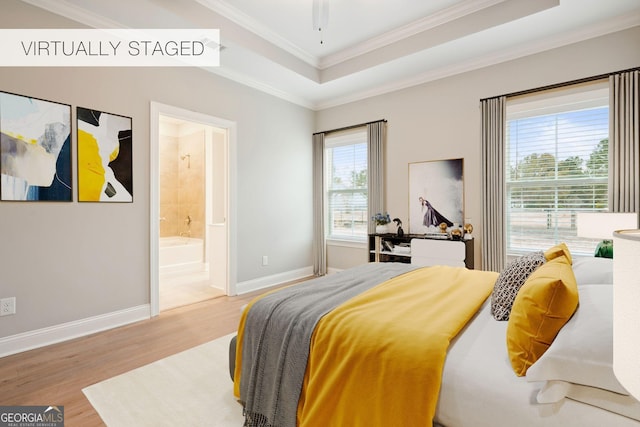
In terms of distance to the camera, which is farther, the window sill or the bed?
the window sill

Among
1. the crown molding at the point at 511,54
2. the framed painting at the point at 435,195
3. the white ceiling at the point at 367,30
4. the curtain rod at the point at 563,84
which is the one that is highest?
the white ceiling at the point at 367,30

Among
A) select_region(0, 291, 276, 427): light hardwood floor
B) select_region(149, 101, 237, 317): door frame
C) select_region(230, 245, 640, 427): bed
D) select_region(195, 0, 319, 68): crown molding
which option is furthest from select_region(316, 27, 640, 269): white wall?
select_region(0, 291, 276, 427): light hardwood floor

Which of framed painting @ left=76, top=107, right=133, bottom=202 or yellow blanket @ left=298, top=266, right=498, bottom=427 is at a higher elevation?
framed painting @ left=76, top=107, right=133, bottom=202

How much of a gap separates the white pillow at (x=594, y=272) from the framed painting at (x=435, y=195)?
200 cm

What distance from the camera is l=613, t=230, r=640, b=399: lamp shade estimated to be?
1.52ft

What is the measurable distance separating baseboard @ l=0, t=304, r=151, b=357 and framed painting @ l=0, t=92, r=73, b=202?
1.12 m

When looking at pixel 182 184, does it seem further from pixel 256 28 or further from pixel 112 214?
pixel 256 28

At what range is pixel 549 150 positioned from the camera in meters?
3.37

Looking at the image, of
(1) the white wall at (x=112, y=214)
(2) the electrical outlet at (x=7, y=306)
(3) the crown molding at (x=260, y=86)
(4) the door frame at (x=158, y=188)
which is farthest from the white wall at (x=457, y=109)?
(2) the electrical outlet at (x=7, y=306)

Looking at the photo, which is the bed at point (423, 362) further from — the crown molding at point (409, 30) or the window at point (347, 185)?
→ the window at point (347, 185)

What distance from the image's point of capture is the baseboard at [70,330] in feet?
8.28

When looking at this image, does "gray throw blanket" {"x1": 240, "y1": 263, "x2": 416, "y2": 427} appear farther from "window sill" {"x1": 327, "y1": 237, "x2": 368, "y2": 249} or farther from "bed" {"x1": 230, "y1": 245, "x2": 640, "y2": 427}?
"window sill" {"x1": 327, "y1": 237, "x2": 368, "y2": 249}

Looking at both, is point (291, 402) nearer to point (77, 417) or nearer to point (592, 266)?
point (77, 417)

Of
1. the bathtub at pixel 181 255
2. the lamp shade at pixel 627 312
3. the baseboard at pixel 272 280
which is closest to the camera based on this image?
the lamp shade at pixel 627 312
